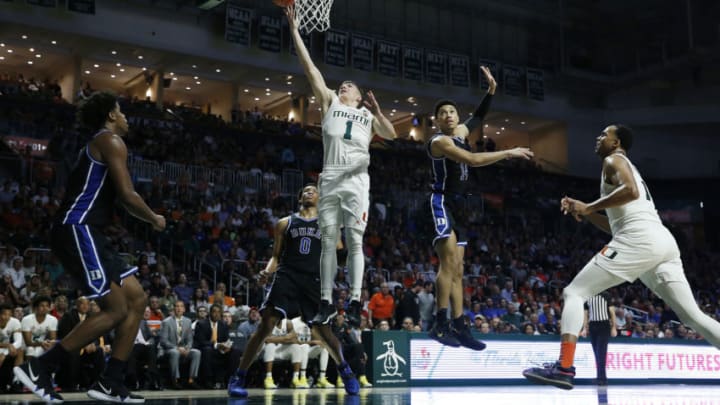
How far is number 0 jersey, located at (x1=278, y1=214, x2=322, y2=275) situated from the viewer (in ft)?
29.5

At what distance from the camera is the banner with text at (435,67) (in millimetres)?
33344

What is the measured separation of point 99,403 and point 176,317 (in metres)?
7.16

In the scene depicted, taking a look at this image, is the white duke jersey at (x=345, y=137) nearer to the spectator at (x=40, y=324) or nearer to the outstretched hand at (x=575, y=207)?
the outstretched hand at (x=575, y=207)

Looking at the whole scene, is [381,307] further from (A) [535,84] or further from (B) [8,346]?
(A) [535,84]

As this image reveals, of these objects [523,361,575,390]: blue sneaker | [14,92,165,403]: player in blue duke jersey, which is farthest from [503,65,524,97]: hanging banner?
[14,92,165,403]: player in blue duke jersey

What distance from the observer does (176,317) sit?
1397 cm

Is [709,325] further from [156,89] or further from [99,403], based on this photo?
[156,89]

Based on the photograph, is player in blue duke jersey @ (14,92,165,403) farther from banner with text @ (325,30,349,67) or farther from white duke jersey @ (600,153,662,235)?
banner with text @ (325,30,349,67)

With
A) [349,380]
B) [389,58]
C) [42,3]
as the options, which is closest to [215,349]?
[349,380]

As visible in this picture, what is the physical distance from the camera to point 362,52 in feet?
104

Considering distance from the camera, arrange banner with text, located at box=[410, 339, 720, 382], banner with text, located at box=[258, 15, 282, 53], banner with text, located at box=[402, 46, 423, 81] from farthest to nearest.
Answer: banner with text, located at box=[402, 46, 423, 81], banner with text, located at box=[258, 15, 282, 53], banner with text, located at box=[410, 339, 720, 382]

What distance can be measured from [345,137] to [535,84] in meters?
30.0

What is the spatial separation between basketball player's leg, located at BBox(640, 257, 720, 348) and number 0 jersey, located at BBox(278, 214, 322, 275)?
12.6ft

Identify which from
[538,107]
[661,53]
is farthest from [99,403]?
[661,53]
